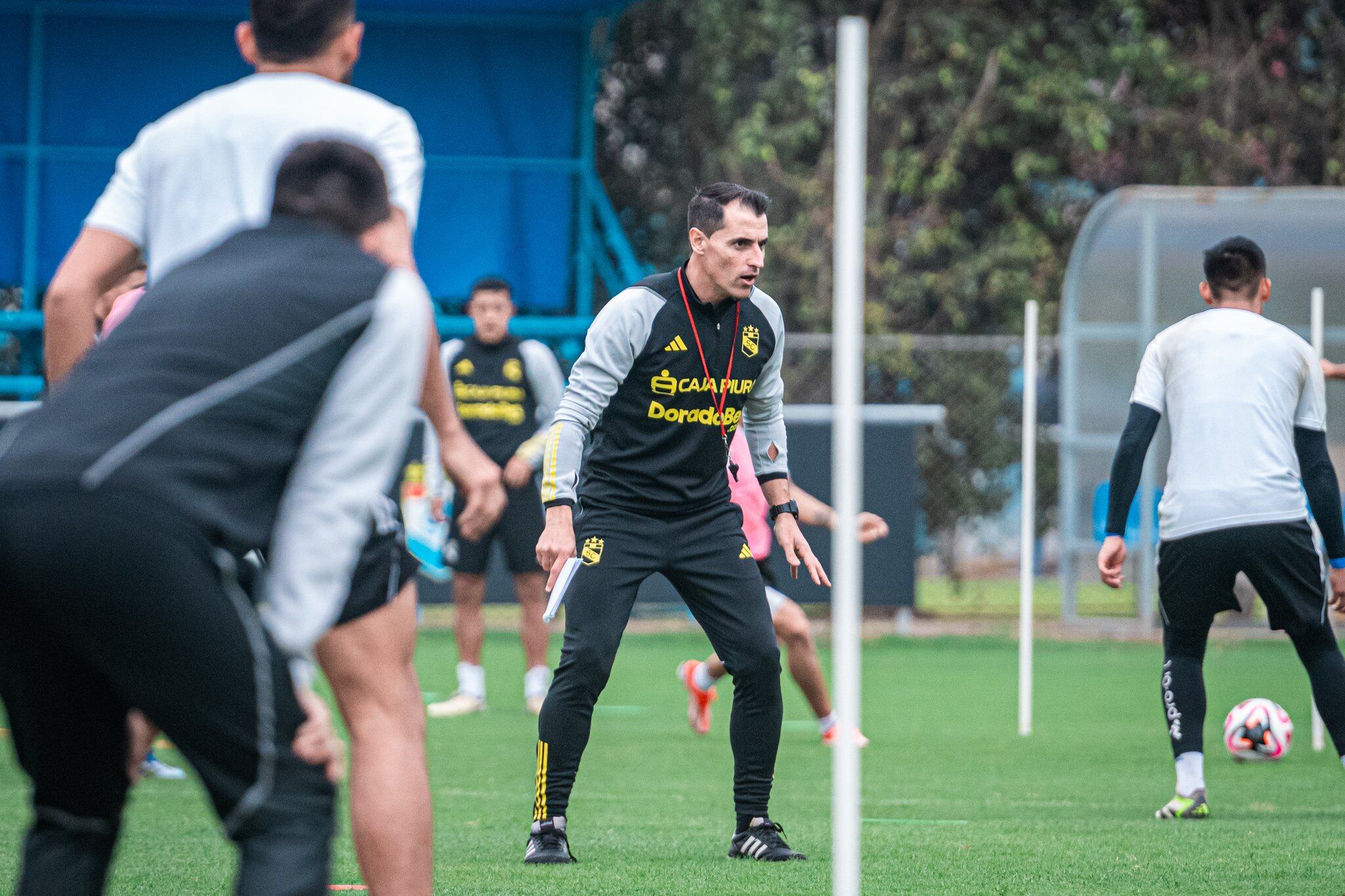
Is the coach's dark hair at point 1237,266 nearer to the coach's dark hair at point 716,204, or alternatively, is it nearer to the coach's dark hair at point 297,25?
the coach's dark hair at point 716,204

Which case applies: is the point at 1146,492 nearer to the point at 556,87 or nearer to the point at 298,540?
the point at 556,87

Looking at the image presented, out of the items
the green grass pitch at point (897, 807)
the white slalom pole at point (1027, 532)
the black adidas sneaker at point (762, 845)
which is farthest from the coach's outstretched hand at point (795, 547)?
the white slalom pole at point (1027, 532)

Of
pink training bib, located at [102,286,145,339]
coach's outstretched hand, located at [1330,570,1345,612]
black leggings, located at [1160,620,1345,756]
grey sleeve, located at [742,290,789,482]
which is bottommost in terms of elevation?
black leggings, located at [1160,620,1345,756]

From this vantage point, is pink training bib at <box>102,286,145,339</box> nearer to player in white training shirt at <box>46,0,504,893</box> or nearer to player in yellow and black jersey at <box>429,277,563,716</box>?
player in white training shirt at <box>46,0,504,893</box>

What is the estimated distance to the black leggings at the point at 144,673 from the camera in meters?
2.51

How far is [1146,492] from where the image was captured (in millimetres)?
15336

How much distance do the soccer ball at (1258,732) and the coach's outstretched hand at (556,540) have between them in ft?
13.0

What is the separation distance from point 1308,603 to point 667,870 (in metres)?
2.55

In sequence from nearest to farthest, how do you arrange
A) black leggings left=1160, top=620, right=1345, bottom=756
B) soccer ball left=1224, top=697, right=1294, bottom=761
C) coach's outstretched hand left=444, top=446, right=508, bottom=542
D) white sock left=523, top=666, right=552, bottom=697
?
coach's outstretched hand left=444, top=446, right=508, bottom=542 < black leggings left=1160, top=620, right=1345, bottom=756 < soccer ball left=1224, top=697, right=1294, bottom=761 < white sock left=523, top=666, right=552, bottom=697

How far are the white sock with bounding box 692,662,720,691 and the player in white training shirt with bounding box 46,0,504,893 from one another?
535 centimetres

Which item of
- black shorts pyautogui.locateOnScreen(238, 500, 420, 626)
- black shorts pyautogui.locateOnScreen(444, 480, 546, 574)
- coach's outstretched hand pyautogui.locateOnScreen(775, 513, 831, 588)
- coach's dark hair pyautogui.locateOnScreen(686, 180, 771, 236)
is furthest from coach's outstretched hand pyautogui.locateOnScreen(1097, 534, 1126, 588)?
black shorts pyautogui.locateOnScreen(444, 480, 546, 574)

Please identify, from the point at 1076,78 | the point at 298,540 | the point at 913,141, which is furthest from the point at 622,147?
the point at 298,540

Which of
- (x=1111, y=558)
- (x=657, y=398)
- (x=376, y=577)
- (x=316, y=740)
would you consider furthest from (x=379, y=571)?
(x=1111, y=558)

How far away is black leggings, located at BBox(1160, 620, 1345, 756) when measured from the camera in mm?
6191
